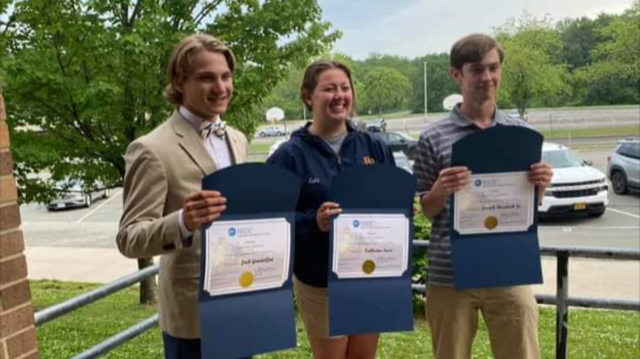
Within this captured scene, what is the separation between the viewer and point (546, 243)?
11750mm

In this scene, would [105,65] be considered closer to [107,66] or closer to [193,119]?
[107,66]

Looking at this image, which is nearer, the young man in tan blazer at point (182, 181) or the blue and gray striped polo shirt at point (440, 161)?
the young man in tan blazer at point (182, 181)

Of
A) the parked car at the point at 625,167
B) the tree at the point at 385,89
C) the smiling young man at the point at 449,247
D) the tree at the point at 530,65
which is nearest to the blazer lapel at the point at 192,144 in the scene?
the smiling young man at the point at 449,247

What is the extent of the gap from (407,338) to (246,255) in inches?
136

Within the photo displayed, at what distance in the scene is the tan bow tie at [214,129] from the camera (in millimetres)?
2010

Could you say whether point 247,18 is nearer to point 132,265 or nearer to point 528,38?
point 132,265

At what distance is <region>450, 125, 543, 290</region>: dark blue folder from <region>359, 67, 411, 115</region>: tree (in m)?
41.4

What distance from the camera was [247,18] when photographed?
7.47m

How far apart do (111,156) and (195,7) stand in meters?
2.32

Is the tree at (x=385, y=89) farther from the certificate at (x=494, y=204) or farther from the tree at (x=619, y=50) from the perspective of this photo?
the certificate at (x=494, y=204)

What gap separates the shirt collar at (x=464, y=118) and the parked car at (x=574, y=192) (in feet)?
39.3

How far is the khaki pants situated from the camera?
2473 mm

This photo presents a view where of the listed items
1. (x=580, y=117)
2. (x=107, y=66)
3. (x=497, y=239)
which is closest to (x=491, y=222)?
(x=497, y=239)

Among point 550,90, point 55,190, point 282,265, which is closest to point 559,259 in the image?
point 282,265
